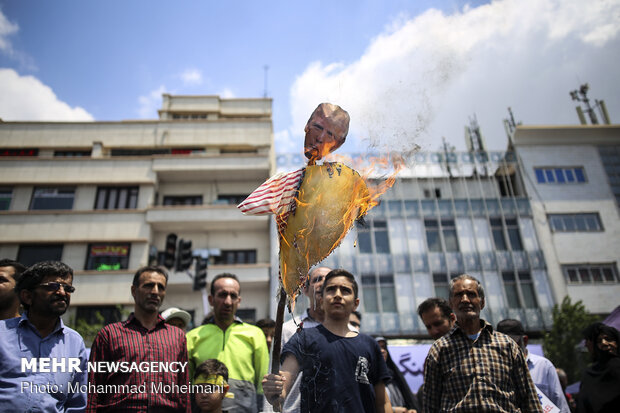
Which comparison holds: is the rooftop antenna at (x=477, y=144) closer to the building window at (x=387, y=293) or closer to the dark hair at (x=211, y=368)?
the building window at (x=387, y=293)

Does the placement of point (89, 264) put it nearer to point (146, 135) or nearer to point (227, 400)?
point (146, 135)

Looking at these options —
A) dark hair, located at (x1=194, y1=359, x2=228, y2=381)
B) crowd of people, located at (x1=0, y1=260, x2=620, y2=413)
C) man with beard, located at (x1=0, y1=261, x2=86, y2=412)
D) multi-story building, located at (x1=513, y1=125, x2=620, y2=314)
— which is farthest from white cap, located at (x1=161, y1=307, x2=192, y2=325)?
multi-story building, located at (x1=513, y1=125, x2=620, y2=314)

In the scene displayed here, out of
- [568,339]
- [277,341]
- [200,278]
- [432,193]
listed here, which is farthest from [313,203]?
[432,193]

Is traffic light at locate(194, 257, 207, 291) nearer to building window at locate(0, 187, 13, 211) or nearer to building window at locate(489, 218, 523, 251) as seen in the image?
building window at locate(0, 187, 13, 211)

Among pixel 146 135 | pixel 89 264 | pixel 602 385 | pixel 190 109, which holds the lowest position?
pixel 602 385

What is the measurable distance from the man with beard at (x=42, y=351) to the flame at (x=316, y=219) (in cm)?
186

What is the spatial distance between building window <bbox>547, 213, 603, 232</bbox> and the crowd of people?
84.3 feet

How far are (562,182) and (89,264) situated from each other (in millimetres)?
30165

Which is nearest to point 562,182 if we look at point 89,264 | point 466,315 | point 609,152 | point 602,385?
point 609,152

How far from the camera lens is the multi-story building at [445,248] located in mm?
22828

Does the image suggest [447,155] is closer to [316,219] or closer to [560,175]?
[560,175]

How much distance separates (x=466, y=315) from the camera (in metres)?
3.16

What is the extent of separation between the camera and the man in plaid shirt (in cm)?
279

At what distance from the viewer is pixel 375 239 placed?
80.1 ft
